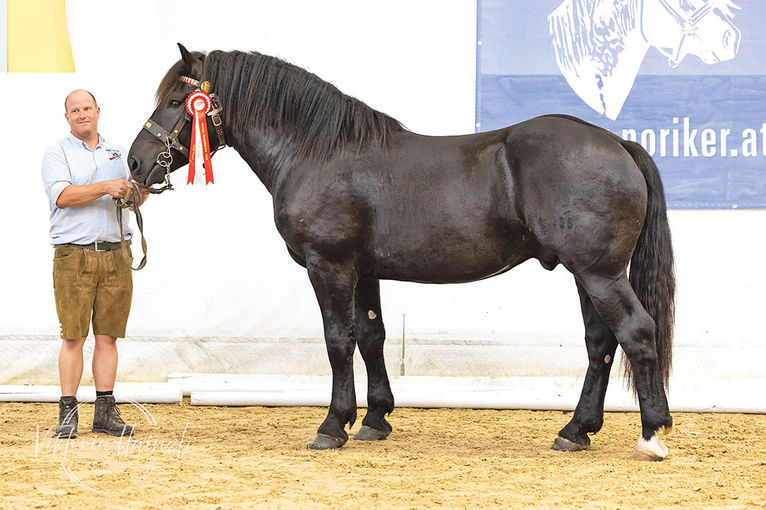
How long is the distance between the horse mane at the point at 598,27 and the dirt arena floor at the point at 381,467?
2.28m

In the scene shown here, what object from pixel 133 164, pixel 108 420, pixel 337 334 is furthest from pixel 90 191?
pixel 337 334

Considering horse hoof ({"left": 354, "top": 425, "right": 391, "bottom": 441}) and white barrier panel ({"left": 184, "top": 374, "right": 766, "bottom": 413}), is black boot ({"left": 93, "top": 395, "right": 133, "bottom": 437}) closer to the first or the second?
white barrier panel ({"left": 184, "top": 374, "right": 766, "bottom": 413})

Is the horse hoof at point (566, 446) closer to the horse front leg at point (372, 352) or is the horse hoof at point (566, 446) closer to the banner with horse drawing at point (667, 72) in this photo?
the horse front leg at point (372, 352)

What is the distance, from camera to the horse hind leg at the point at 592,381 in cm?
370

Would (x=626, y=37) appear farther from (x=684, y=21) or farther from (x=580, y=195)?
(x=580, y=195)

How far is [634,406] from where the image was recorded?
4.89 meters

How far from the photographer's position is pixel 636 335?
338 centimetres

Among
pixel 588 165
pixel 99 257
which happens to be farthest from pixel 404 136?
pixel 99 257

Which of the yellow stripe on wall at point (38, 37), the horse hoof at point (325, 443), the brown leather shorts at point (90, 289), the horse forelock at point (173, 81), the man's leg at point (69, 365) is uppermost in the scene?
the yellow stripe on wall at point (38, 37)

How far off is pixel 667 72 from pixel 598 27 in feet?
1.73

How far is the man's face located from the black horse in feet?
1.29

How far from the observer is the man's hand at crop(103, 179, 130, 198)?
390 centimetres

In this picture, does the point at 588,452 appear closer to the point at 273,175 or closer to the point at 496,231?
the point at 496,231

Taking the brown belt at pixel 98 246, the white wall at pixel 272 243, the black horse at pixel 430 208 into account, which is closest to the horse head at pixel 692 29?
the white wall at pixel 272 243
